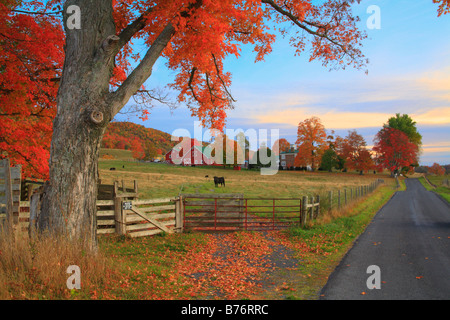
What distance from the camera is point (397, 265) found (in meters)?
8.63

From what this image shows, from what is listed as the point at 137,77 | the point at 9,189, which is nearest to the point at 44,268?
the point at 9,189

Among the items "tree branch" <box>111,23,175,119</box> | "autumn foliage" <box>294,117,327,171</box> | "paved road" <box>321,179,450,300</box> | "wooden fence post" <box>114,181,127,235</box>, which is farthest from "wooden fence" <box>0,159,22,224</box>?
"autumn foliage" <box>294,117,327,171</box>

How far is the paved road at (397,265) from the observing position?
6.50 m

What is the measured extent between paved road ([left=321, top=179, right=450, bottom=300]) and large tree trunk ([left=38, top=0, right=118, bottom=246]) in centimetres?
589

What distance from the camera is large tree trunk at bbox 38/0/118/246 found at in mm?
7203

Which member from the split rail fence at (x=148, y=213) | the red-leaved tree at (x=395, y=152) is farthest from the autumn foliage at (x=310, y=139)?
the split rail fence at (x=148, y=213)

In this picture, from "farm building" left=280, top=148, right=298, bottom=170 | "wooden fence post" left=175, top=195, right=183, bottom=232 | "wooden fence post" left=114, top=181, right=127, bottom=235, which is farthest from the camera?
"farm building" left=280, top=148, right=298, bottom=170

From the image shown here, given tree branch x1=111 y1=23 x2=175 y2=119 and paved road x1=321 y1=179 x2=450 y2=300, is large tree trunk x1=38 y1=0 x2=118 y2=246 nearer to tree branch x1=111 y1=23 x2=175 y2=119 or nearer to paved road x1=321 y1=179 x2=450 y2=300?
tree branch x1=111 y1=23 x2=175 y2=119

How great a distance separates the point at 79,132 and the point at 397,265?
920 centimetres

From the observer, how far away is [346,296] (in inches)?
248

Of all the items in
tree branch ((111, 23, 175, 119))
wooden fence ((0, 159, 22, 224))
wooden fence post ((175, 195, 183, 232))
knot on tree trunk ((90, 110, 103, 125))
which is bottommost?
wooden fence post ((175, 195, 183, 232))
